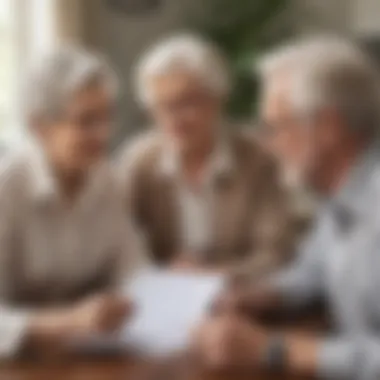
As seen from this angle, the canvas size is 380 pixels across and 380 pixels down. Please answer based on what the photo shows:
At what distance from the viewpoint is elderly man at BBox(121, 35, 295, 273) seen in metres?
1.35

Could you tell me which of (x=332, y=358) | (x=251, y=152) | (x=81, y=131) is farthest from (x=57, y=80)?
(x=332, y=358)

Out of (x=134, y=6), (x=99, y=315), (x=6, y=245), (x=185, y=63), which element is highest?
(x=134, y=6)

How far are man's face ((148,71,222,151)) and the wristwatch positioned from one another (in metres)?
0.35

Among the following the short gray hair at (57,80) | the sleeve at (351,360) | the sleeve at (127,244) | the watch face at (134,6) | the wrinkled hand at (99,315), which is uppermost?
the watch face at (134,6)

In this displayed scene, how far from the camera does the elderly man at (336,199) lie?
1.14 m

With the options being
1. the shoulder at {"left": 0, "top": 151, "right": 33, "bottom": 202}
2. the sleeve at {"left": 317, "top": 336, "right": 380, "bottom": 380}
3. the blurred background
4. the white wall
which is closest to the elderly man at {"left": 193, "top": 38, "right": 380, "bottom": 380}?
the sleeve at {"left": 317, "top": 336, "right": 380, "bottom": 380}

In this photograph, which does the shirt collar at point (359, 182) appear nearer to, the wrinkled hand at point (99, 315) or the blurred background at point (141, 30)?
the blurred background at point (141, 30)

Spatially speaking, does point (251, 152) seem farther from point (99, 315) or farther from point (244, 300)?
point (99, 315)

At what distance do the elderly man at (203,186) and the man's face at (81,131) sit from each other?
7 centimetres

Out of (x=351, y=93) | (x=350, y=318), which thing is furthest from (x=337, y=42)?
(x=350, y=318)

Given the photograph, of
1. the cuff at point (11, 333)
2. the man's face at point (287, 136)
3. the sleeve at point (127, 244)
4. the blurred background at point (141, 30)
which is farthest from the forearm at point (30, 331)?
the man's face at point (287, 136)

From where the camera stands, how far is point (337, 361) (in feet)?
3.70

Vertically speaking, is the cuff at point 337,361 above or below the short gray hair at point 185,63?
below

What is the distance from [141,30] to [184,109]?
15 centimetres
